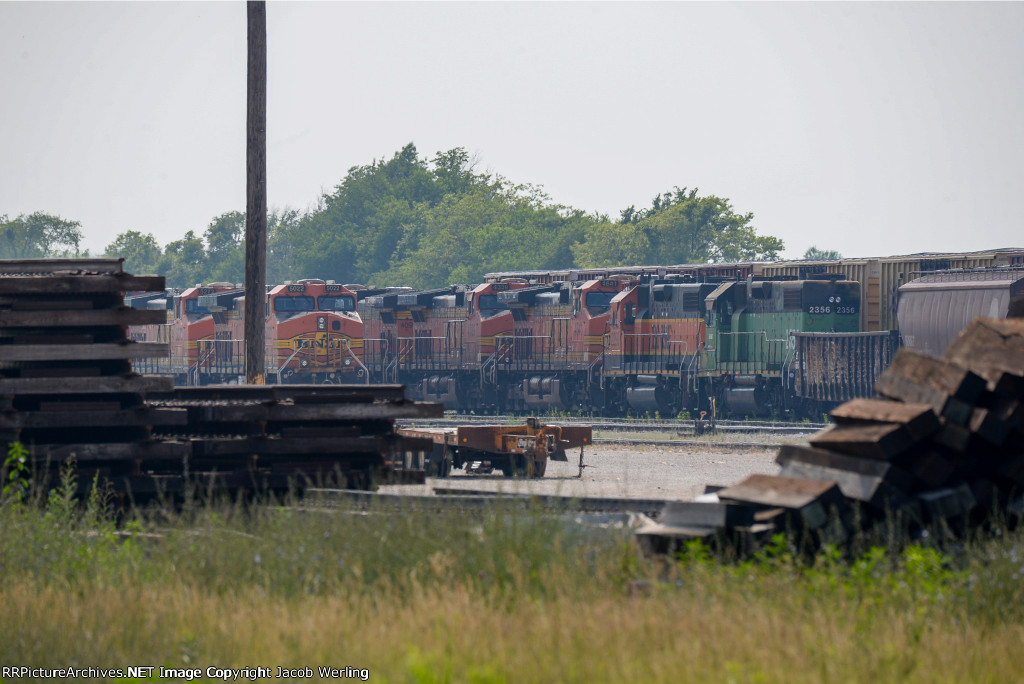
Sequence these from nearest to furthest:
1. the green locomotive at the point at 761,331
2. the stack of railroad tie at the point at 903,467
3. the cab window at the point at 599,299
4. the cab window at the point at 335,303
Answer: the stack of railroad tie at the point at 903,467, the green locomotive at the point at 761,331, the cab window at the point at 599,299, the cab window at the point at 335,303

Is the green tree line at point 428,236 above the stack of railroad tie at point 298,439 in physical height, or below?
above

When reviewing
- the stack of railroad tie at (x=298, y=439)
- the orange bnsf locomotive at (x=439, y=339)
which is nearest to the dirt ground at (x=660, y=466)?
the stack of railroad tie at (x=298, y=439)

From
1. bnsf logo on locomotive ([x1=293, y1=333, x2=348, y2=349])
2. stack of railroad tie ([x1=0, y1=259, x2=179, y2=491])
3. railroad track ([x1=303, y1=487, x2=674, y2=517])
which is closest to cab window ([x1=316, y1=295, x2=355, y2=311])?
bnsf logo on locomotive ([x1=293, y1=333, x2=348, y2=349])

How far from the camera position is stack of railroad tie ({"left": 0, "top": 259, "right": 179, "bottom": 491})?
959cm

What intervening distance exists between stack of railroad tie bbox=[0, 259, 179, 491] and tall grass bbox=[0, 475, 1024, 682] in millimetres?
1479

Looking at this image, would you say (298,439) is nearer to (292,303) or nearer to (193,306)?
(292,303)

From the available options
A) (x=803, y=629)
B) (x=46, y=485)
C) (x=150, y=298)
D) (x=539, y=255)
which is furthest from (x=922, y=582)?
(x=539, y=255)

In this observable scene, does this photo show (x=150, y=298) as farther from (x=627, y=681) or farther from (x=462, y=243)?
(x=462, y=243)

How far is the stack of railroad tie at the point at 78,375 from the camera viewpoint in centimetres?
959

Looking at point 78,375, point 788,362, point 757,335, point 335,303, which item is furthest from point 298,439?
point 335,303

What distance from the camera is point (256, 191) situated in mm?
14797

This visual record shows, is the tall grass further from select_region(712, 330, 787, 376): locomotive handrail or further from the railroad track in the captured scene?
select_region(712, 330, 787, 376): locomotive handrail

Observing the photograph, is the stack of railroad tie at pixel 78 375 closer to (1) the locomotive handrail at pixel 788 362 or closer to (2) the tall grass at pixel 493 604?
(2) the tall grass at pixel 493 604

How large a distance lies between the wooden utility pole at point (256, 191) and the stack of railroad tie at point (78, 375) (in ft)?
13.6
